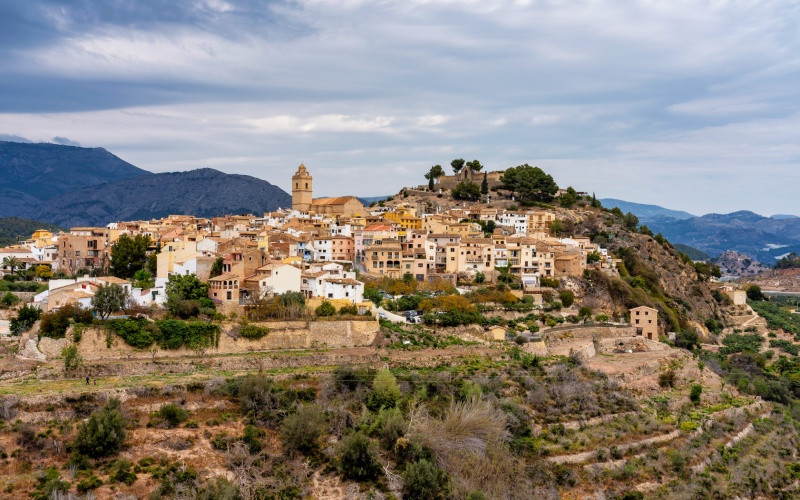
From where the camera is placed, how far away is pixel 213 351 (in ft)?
97.9

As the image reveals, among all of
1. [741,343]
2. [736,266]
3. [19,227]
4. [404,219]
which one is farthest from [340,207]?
[736,266]

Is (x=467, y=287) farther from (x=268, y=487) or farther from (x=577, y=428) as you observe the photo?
(x=268, y=487)

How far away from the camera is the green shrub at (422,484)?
22141mm

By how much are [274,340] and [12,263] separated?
63.5 feet

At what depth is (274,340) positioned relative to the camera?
3097 centimetres

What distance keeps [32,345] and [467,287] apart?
22729 mm

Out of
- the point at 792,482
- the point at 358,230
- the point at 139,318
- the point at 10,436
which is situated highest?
the point at 358,230

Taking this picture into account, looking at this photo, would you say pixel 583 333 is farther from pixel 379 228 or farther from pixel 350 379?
pixel 379 228

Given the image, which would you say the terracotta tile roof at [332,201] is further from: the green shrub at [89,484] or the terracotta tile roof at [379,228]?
the green shrub at [89,484]

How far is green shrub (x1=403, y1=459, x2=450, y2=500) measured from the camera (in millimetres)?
22141

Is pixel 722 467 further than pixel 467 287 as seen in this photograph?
No

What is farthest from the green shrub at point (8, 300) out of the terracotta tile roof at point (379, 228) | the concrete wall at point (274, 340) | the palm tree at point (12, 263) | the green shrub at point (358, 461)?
the terracotta tile roof at point (379, 228)

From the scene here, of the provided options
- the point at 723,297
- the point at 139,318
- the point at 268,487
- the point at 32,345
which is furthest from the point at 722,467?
the point at 723,297

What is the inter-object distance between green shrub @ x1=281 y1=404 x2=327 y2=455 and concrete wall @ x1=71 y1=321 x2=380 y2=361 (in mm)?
6831
